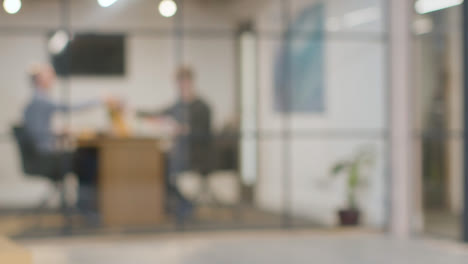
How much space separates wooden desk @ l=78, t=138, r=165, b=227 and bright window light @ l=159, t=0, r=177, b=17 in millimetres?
1456

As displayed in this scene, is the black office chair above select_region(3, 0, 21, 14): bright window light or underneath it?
underneath

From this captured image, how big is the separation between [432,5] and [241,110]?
2.46 metres

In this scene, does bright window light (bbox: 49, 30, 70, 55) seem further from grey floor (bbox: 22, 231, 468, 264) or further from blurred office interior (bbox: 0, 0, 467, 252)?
A: grey floor (bbox: 22, 231, 468, 264)

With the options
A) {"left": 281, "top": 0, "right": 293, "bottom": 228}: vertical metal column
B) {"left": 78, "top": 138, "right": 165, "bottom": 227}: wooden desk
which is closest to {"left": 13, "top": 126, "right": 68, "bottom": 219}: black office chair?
{"left": 78, "top": 138, "right": 165, "bottom": 227}: wooden desk

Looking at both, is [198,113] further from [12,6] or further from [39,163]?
[12,6]

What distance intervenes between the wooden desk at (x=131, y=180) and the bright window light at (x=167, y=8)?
146 cm

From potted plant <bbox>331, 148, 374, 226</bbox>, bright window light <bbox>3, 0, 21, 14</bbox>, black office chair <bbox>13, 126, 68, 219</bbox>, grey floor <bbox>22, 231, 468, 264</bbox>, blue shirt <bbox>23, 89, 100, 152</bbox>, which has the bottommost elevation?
grey floor <bbox>22, 231, 468, 264</bbox>

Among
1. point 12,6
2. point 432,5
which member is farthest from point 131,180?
point 432,5

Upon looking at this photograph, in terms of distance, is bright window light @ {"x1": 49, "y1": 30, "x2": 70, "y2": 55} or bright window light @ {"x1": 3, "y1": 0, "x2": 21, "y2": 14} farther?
bright window light @ {"x1": 49, "y1": 30, "x2": 70, "y2": 55}

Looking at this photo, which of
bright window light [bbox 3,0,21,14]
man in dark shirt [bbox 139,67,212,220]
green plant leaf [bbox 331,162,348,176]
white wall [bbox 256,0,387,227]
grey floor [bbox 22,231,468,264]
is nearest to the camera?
grey floor [bbox 22,231,468,264]

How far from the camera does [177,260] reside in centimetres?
801

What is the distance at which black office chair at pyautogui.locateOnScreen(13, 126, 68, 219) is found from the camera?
9039mm

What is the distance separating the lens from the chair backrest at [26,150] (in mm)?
9023

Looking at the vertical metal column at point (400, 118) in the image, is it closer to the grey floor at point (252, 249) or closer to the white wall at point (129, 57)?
the grey floor at point (252, 249)
